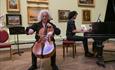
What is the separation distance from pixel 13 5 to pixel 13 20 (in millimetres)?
564

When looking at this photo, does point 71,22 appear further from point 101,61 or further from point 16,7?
point 16,7

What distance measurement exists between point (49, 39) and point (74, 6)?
5526mm

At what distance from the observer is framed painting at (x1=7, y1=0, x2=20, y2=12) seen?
822cm

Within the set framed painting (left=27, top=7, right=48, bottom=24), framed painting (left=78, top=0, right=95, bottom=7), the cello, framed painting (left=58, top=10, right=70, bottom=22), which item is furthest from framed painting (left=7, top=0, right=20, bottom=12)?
the cello

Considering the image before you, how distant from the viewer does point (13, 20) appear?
8273mm

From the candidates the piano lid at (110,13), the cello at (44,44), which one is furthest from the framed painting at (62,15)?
the cello at (44,44)

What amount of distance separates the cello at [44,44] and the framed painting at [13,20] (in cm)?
359

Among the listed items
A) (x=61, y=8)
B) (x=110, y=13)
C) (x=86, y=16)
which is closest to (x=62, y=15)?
(x=61, y=8)

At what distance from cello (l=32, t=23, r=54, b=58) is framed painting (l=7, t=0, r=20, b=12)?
3.75 meters

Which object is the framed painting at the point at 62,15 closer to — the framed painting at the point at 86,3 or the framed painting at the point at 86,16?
the framed painting at the point at 86,3

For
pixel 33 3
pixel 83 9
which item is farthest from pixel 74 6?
pixel 33 3

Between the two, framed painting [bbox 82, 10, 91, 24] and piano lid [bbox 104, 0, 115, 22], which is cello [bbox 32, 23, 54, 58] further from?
framed painting [bbox 82, 10, 91, 24]

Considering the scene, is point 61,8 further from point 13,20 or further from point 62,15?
point 13,20

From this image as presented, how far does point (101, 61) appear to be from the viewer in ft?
18.7
